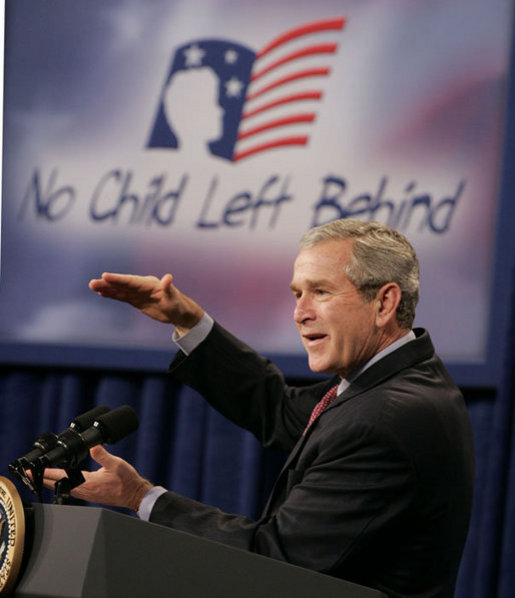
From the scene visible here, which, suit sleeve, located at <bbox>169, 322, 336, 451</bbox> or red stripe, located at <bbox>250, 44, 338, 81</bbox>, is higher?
red stripe, located at <bbox>250, 44, 338, 81</bbox>

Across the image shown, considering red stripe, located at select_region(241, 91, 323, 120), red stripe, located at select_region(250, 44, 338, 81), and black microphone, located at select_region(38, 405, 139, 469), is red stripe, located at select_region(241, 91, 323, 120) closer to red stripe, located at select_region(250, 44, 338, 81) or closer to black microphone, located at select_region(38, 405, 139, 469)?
red stripe, located at select_region(250, 44, 338, 81)

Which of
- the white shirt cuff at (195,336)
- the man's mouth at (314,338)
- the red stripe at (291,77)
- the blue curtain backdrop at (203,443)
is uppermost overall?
the red stripe at (291,77)

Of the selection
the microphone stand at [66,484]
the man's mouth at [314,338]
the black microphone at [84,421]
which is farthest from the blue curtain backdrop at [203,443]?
the microphone stand at [66,484]

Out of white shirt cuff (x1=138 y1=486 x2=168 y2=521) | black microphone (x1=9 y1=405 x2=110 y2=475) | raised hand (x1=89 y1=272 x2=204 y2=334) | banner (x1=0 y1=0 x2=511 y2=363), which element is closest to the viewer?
black microphone (x1=9 y1=405 x2=110 y2=475)

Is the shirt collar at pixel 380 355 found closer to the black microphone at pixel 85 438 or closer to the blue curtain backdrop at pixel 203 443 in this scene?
the black microphone at pixel 85 438

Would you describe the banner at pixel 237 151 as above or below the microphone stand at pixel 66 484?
above

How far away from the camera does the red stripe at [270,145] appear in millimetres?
2791

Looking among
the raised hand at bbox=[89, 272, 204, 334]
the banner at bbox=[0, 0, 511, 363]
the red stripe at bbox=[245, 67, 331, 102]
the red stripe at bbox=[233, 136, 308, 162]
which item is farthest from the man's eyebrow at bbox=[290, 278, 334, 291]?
the red stripe at bbox=[245, 67, 331, 102]

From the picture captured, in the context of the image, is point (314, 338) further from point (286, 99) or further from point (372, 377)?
point (286, 99)

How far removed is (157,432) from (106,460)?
1.32 meters

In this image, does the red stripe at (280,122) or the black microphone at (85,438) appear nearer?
the black microphone at (85,438)

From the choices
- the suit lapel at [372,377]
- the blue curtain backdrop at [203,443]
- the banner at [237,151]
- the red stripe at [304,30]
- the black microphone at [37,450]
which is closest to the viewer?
the black microphone at [37,450]

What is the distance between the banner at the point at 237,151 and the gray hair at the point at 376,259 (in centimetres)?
88

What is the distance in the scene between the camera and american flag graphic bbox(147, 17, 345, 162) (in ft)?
9.19
